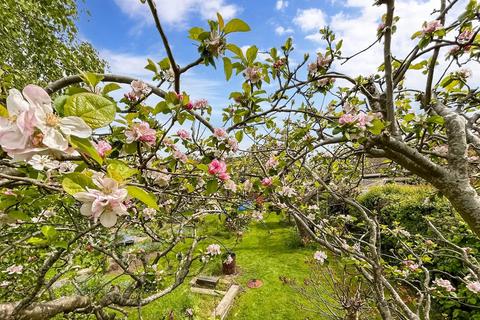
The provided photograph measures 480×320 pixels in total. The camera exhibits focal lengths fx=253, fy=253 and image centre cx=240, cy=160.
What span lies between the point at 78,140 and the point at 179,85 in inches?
30.0

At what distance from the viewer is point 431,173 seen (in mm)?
2109

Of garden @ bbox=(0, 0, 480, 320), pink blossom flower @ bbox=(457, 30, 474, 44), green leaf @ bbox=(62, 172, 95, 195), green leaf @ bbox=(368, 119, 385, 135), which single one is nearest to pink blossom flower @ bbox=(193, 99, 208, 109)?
garden @ bbox=(0, 0, 480, 320)

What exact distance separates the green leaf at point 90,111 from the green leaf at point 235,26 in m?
0.72

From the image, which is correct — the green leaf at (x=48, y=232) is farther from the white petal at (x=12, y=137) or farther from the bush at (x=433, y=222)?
the bush at (x=433, y=222)

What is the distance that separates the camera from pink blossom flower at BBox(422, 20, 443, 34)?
179 cm

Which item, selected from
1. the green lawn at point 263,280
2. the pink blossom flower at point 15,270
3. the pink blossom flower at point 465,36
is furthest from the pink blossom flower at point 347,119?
the green lawn at point 263,280

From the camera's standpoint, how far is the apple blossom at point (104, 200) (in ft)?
2.16

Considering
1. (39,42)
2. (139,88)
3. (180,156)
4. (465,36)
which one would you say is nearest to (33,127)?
(139,88)

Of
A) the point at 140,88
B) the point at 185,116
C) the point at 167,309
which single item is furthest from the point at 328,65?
the point at 167,309

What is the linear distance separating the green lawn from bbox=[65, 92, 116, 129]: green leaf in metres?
5.17

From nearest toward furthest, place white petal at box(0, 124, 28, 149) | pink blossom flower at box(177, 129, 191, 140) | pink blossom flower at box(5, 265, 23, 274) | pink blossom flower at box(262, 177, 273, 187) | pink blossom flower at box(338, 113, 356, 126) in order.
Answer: white petal at box(0, 124, 28, 149) → pink blossom flower at box(338, 113, 356, 126) → pink blossom flower at box(177, 129, 191, 140) → pink blossom flower at box(262, 177, 273, 187) → pink blossom flower at box(5, 265, 23, 274)

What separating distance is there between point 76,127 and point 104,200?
201mm

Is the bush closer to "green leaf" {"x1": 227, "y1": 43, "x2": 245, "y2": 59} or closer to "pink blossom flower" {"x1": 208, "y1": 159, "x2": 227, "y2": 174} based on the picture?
"pink blossom flower" {"x1": 208, "y1": 159, "x2": 227, "y2": 174}

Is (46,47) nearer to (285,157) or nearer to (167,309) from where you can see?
(285,157)
